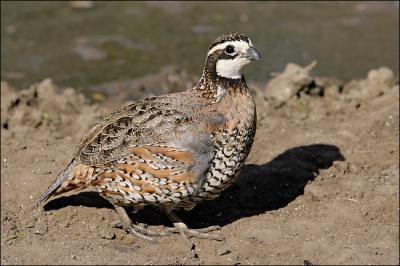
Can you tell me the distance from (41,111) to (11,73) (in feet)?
8.42

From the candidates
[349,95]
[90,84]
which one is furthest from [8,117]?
[349,95]

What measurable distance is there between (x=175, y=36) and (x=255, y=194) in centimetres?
595

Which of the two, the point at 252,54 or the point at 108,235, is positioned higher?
the point at 252,54

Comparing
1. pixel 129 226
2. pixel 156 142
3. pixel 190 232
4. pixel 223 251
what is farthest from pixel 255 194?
pixel 156 142

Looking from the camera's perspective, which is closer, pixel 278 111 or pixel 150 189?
pixel 150 189

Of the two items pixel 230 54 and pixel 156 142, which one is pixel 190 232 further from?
pixel 230 54

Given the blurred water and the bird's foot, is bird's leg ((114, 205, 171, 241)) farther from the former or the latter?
the blurred water

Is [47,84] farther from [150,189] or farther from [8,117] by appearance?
[150,189]

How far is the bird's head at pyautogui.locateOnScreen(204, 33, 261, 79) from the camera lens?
24.9 feet

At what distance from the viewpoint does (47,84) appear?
10867 mm

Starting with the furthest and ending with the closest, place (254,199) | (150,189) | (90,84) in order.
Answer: (90,84), (254,199), (150,189)

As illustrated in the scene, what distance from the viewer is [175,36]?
14.2 m

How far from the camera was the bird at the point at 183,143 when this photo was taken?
295 inches

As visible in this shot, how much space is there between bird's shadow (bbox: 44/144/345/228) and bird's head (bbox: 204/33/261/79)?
154cm
